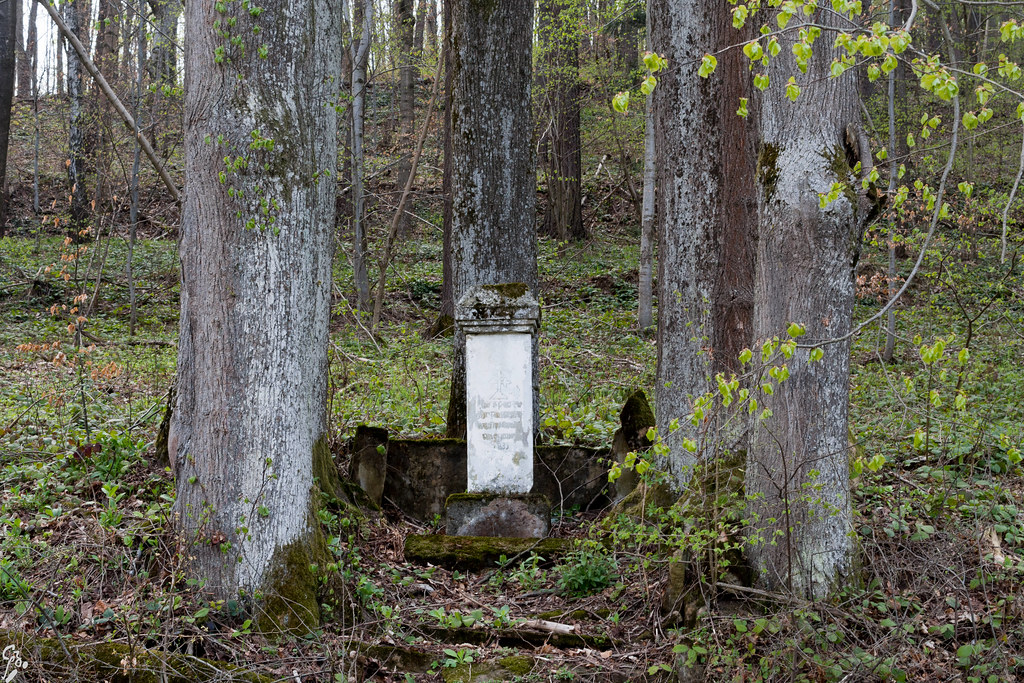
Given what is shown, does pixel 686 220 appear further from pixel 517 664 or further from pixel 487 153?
pixel 517 664

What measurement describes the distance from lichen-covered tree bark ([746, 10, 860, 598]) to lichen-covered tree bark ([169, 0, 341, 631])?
2721 millimetres

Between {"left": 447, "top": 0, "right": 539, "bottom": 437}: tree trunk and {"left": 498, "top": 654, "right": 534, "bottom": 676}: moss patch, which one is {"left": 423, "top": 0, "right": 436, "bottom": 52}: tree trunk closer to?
{"left": 447, "top": 0, "right": 539, "bottom": 437}: tree trunk

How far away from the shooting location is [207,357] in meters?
4.66

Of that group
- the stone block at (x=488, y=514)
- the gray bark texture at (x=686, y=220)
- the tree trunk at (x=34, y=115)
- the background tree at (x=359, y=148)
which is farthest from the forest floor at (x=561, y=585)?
the tree trunk at (x=34, y=115)

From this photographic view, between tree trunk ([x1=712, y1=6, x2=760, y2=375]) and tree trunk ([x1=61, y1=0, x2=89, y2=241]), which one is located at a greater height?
tree trunk ([x1=61, y1=0, x2=89, y2=241])

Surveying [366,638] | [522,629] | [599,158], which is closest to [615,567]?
[522,629]

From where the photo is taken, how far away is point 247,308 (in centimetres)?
467

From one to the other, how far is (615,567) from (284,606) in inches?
85.7

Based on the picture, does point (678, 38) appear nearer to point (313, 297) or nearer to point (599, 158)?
point (313, 297)

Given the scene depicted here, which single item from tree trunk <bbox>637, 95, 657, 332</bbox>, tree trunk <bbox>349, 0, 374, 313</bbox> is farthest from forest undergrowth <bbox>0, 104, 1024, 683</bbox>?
tree trunk <bbox>637, 95, 657, 332</bbox>

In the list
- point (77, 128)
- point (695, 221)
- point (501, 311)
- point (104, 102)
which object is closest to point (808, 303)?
point (695, 221)

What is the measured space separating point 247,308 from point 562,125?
15.1 metres

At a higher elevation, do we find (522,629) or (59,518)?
(59,518)

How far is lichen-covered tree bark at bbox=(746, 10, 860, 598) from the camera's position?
13.5ft
